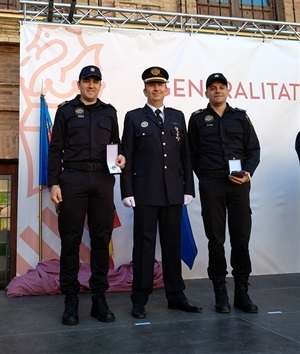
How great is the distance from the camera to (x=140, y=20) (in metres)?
5.06

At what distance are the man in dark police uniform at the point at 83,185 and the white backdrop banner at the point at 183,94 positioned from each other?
1584 millimetres

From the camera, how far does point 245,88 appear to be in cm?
506

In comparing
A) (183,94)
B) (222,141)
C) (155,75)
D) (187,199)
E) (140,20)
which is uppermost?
(140,20)

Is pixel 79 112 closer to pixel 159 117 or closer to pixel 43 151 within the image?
pixel 159 117

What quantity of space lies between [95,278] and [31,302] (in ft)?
3.36

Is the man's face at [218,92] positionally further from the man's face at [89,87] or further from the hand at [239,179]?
the man's face at [89,87]

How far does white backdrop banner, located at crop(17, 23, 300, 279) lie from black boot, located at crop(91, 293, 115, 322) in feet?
5.22

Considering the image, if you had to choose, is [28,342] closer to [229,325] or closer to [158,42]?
[229,325]

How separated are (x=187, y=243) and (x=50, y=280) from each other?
1486 mm

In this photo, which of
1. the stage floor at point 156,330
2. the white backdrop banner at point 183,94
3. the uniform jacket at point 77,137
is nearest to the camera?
the stage floor at point 156,330

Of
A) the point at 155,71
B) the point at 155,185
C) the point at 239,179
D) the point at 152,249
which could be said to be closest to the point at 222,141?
the point at 239,179

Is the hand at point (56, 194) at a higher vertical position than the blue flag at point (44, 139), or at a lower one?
lower

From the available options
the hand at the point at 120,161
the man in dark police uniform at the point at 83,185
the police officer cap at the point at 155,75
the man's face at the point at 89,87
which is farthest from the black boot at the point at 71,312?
the police officer cap at the point at 155,75

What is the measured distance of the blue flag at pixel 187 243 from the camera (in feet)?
14.6
